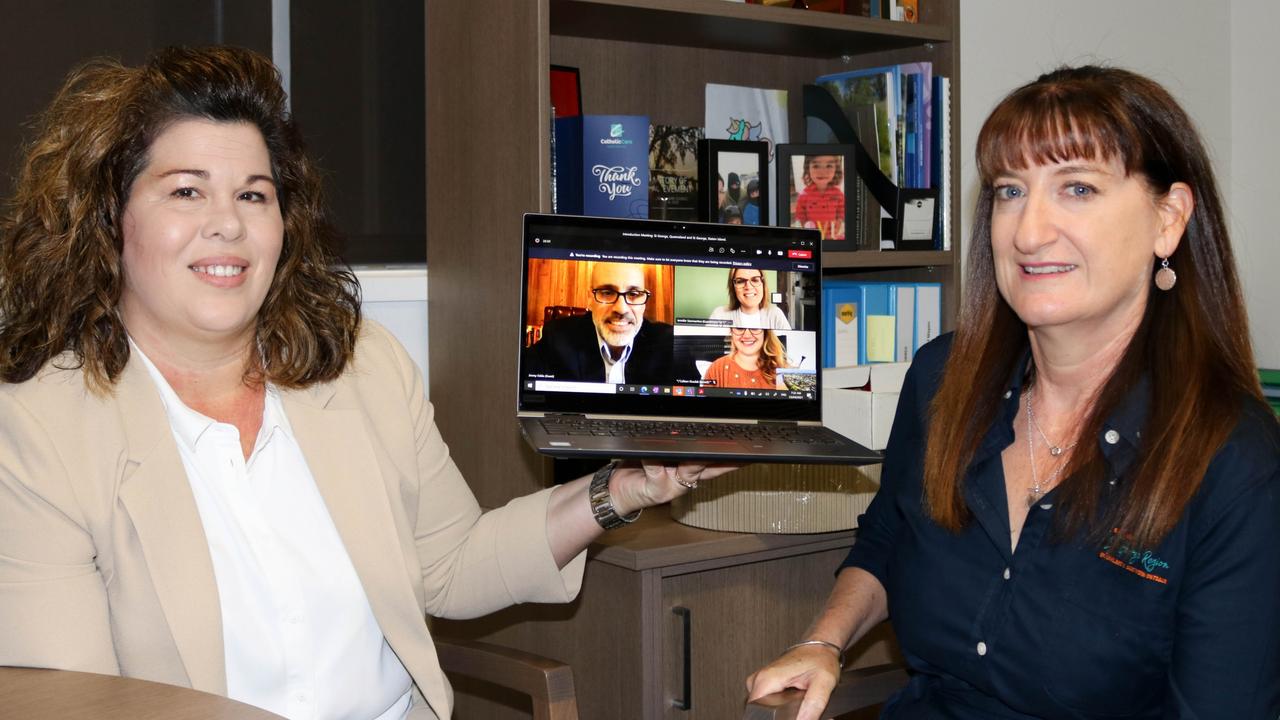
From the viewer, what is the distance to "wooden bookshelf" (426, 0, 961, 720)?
188cm

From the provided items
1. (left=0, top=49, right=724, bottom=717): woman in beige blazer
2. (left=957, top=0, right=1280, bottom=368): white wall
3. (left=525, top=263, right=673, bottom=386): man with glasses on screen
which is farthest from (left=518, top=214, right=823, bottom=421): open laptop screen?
(left=957, top=0, right=1280, bottom=368): white wall

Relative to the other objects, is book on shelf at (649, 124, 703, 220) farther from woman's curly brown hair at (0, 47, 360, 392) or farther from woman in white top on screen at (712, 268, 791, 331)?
woman's curly brown hair at (0, 47, 360, 392)

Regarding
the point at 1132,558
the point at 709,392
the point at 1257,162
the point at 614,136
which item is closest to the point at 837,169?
the point at 614,136

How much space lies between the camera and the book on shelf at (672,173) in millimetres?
2146

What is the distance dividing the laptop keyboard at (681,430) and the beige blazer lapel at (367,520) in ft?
0.78

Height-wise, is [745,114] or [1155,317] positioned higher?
[745,114]

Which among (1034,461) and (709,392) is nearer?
(1034,461)

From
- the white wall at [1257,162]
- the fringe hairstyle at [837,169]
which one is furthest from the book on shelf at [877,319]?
the white wall at [1257,162]

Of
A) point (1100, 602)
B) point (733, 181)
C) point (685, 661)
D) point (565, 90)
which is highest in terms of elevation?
point (565, 90)

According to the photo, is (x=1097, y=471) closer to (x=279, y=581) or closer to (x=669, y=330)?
(x=669, y=330)

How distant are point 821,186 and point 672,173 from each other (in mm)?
296

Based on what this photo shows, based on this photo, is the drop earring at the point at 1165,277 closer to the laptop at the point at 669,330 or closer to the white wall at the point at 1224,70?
the laptop at the point at 669,330

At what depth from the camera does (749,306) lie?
5.82 feet

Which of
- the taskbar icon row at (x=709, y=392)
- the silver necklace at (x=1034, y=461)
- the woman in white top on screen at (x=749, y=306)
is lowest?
the silver necklace at (x=1034, y=461)
